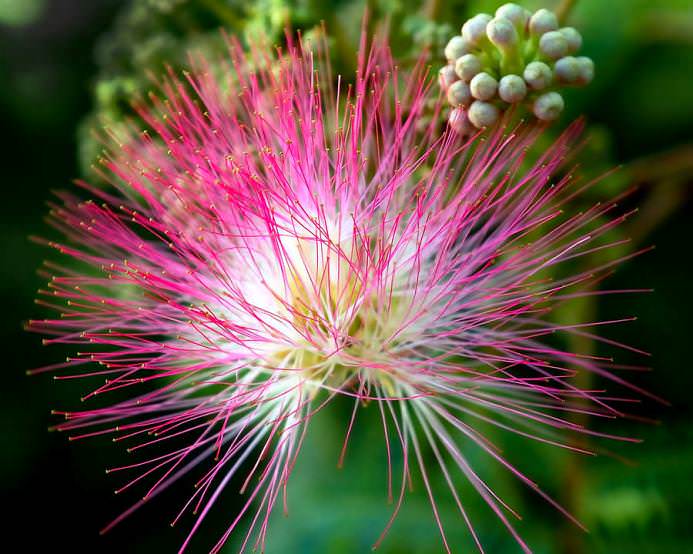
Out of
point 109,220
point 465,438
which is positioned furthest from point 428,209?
point 465,438

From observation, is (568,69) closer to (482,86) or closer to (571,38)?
(571,38)

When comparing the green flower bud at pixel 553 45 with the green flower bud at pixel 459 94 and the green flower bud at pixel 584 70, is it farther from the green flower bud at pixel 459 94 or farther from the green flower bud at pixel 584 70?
the green flower bud at pixel 459 94

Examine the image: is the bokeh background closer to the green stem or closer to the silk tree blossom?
the green stem

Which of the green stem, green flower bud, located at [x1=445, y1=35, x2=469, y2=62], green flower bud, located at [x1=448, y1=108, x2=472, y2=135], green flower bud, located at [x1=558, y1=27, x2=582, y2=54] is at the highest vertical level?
the green stem

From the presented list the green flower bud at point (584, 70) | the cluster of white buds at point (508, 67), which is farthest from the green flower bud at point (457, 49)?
the green flower bud at point (584, 70)

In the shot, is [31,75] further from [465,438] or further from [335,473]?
[465,438]

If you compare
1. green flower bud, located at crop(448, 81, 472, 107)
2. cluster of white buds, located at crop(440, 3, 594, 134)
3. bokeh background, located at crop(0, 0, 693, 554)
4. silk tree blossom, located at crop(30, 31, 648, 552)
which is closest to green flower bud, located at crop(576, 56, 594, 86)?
cluster of white buds, located at crop(440, 3, 594, 134)

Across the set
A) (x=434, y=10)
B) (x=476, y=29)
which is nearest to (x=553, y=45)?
(x=476, y=29)
